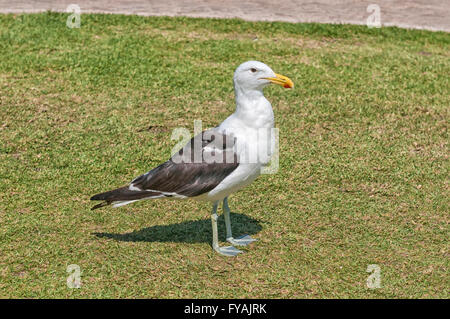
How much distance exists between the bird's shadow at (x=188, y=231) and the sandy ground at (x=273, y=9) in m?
5.88

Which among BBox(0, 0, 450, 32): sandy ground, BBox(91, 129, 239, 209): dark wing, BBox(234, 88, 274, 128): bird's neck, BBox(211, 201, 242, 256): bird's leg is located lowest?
BBox(211, 201, 242, 256): bird's leg

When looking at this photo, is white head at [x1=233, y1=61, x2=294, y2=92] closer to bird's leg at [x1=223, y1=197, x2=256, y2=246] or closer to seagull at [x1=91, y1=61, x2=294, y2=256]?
seagull at [x1=91, y1=61, x2=294, y2=256]

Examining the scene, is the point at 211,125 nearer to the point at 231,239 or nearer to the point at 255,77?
the point at 231,239

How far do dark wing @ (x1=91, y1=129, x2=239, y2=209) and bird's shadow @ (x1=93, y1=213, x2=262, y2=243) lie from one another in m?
0.60

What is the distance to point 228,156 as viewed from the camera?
5.83 meters

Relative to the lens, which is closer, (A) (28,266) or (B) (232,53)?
(A) (28,266)

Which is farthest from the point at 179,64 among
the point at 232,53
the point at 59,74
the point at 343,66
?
the point at 343,66

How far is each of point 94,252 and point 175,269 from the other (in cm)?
81

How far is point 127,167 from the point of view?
26.1ft

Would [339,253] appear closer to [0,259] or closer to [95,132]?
[0,259]

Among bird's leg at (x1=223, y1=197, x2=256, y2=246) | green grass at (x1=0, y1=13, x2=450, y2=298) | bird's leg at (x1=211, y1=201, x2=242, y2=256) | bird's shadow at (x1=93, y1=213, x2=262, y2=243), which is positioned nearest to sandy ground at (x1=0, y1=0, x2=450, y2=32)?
green grass at (x1=0, y1=13, x2=450, y2=298)

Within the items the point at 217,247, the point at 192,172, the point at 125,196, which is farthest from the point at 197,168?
the point at 217,247

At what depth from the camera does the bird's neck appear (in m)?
5.82

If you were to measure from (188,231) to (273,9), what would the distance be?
6.79 meters
